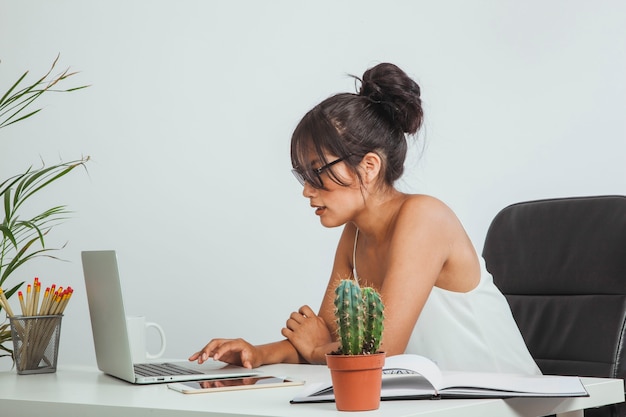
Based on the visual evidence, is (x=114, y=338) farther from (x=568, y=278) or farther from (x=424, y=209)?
(x=568, y=278)

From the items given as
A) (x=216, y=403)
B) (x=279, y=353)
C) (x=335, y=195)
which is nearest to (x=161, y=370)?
(x=279, y=353)

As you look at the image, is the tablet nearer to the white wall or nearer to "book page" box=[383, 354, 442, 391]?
"book page" box=[383, 354, 442, 391]

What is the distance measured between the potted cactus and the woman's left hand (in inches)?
31.0

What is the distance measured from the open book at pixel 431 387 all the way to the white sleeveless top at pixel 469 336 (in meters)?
0.64

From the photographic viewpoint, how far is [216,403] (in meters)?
1.09

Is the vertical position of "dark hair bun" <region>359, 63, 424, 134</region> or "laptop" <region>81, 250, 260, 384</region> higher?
"dark hair bun" <region>359, 63, 424, 134</region>

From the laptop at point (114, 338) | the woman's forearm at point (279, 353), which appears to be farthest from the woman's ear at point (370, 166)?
the laptop at point (114, 338)

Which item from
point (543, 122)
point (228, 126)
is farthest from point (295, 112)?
point (543, 122)

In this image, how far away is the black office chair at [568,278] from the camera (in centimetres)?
181

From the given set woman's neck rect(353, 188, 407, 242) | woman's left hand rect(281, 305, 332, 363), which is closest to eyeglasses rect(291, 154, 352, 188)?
woman's neck rect(353, 188, 407, 242)

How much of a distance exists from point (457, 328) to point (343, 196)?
0.38 metres

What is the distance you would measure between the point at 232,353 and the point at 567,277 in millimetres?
804

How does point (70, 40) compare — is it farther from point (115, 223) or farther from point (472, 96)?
point (472, 96)

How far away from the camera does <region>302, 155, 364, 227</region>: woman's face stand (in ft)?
5.90
